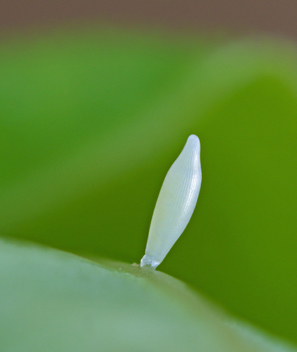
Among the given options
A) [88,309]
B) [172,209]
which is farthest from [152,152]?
[88,309]

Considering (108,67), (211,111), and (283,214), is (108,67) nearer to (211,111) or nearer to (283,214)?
(211,111)

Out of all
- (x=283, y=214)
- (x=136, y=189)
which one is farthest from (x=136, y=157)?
(x=283, y=214)

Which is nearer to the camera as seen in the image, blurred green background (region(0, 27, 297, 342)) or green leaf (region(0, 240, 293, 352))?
green leaf (region(0, 240, 293, 352))

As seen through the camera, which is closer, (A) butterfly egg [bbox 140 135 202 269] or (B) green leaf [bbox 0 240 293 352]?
(B) green leaf [bbox 0 240 293 352]

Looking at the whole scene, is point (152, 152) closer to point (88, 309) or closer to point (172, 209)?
point (172, 209)

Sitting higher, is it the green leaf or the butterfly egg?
the butterfly egg

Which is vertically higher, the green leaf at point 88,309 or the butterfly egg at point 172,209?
the butterfly egg at point 172,209

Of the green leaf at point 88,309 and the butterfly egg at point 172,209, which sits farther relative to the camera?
the butterfly egg at point 172,209
